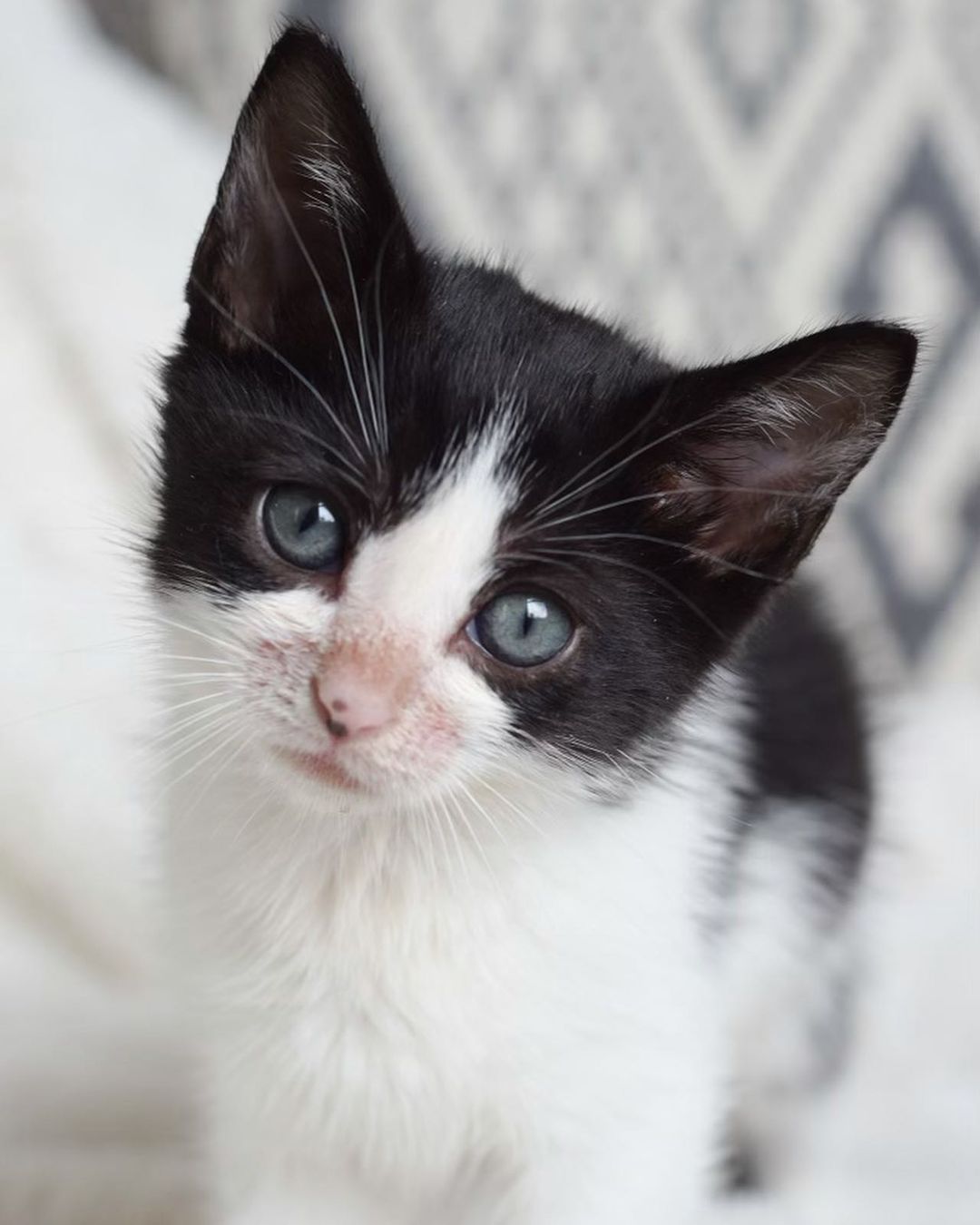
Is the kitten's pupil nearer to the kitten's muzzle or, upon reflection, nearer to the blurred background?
the kitten's muzzle

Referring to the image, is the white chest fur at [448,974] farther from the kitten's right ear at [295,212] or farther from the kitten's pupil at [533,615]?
the kitten's right ear at [295,212]

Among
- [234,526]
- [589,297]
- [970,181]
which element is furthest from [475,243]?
[234,526]

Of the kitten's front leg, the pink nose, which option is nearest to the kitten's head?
the pink nose

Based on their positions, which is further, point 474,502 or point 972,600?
point 972,600

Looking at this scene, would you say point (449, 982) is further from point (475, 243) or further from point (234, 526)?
point (475, 243)

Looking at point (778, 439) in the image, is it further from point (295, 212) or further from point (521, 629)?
point (295, 212)

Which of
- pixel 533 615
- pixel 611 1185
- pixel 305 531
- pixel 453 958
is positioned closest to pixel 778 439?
pixel 533 615
